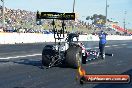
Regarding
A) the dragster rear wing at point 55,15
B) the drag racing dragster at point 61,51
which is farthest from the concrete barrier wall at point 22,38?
the dragster rear wing at point 55,15

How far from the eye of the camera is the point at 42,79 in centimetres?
1233

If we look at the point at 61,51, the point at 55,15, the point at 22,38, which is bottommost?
the point at 22,38

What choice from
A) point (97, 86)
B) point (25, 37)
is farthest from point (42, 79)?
point (25, 37)

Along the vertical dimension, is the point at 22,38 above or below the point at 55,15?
below

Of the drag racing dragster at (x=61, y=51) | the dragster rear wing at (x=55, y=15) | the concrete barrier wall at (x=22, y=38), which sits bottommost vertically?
the concrete barrier wall at (x=22, y=38)

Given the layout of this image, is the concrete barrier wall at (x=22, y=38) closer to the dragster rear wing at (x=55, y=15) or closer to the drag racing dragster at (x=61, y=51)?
the drag racing dragster at (x=61, y=51)

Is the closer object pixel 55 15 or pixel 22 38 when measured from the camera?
pixel 55 15

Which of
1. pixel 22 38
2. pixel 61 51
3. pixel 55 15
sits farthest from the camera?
pixel 22 38

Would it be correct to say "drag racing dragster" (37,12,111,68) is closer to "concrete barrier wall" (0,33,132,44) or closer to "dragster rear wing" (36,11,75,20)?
"dragster rear wing" (36,11,75,20)

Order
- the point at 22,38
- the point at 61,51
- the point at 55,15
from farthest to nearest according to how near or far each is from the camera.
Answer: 1. the point at 22,38
2. the point at 61,51
3. the point at 55,15

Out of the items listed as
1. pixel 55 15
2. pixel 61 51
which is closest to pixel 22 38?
pixel 61 51

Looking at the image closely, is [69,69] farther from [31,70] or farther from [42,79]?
[42,79]

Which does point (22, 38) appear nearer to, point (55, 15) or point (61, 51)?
point (61, 51)

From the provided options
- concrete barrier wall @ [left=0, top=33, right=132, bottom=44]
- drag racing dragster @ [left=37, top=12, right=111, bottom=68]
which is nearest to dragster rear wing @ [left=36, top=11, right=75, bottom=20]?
drag racing dragster @ [left=37, top=12, right=111, bottom=68]
